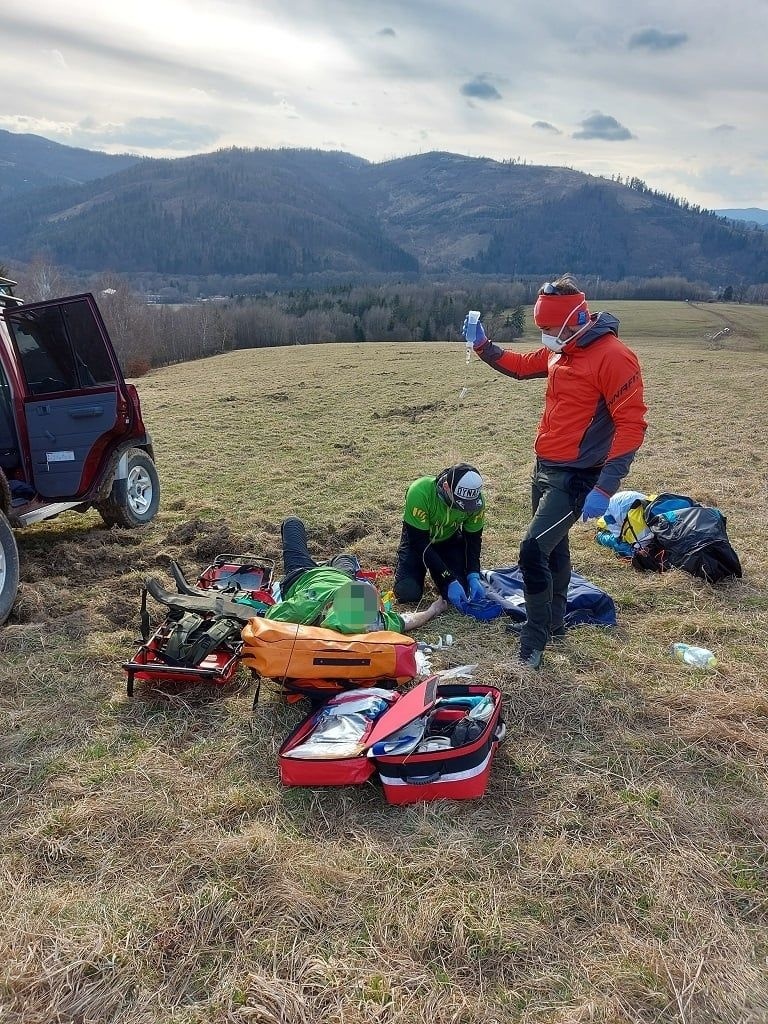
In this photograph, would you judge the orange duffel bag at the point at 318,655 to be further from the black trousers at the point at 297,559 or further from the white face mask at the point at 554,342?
the white face mask at the point at 554,342

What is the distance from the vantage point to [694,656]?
4477 millimetres

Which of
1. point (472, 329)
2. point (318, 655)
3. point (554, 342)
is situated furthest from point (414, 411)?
point (318, 655)

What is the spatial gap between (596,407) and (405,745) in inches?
95.7

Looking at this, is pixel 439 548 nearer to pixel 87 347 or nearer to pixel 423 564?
pixel 423 564

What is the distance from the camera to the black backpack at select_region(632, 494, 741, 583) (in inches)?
225

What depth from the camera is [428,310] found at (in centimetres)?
6588

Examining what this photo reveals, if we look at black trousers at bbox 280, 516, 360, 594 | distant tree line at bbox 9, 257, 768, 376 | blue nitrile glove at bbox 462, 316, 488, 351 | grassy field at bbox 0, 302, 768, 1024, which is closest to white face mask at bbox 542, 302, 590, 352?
blue nitrile glove at bbox 462, 316, 488, 351

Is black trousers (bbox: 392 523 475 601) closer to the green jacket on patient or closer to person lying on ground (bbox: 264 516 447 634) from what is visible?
person lying on ground (bbox: 264 516 447 634)

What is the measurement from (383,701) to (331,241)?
205872 millimetres

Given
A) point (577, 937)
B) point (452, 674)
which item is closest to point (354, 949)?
point (577, 937)

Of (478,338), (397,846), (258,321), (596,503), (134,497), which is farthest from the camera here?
(258,321)

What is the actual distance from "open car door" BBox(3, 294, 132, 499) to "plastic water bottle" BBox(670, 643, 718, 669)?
5.56 metres

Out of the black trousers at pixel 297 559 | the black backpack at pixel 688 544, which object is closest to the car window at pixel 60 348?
the black trousers at pixel 297 559

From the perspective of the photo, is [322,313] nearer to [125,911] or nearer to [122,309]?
[122,309]
